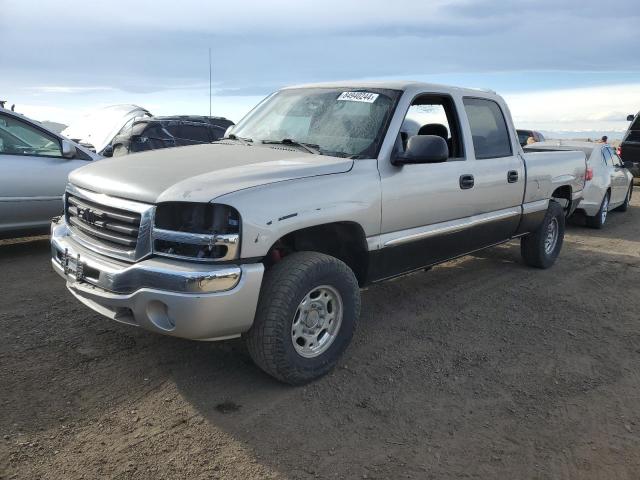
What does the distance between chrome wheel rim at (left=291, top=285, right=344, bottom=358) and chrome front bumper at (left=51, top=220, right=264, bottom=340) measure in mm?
412

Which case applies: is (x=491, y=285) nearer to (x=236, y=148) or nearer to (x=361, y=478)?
(x=236, y=148)

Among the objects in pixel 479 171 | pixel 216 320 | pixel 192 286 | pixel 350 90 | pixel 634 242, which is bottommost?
pixel 634 242

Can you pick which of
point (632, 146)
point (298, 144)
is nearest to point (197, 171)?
point (298, 144)

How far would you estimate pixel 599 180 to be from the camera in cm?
975

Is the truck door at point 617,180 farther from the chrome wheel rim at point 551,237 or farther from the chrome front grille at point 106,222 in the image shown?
the chrome front grille at point 106,222

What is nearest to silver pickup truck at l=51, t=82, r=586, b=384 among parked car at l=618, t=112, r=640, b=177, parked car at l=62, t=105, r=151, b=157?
parked car at l=62, t=105, r=151, b=157

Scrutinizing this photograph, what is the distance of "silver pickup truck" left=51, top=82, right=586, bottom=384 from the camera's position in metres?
3.08

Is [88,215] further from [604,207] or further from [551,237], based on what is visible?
[604,207]

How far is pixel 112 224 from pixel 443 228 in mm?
2539

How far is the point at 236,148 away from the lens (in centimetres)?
430

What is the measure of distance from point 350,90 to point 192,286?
2286 mm

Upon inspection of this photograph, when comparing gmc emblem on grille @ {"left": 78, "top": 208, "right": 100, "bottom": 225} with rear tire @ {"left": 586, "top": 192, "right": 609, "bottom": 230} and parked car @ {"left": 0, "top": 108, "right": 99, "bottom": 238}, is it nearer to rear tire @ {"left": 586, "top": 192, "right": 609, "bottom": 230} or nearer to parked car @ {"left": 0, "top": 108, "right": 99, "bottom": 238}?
parked car @ {"left": 0, "top": 108, "right": 99, "bottom": 238}

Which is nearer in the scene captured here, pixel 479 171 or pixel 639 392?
pixel 639 392

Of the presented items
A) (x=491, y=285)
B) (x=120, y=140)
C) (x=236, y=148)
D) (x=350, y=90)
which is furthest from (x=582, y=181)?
(x=120, y=140)
